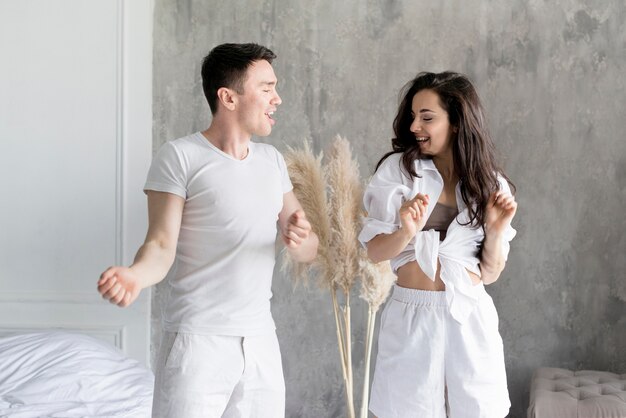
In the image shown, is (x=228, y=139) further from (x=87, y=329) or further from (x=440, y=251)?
(x=87, y=329)

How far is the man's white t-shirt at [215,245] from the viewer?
72.9 inches

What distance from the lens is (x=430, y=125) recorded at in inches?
86.7

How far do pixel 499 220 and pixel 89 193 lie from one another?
2.32 m

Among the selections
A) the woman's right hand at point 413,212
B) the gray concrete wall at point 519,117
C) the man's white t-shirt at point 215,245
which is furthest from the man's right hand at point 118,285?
the gray concrete wall at point 519,117

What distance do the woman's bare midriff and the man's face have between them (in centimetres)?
56

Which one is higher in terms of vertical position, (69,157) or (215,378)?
(69,157)

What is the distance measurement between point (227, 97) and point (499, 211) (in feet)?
2.65

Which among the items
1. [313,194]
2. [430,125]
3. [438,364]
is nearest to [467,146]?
[430,125]

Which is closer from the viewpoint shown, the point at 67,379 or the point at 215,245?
the point at 215,245

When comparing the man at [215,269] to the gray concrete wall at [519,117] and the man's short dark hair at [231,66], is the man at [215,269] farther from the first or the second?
the gray concrete wall at [519,117]

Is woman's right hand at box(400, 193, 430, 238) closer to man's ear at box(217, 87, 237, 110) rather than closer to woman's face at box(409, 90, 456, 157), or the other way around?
woman's face at box(409, 90, 456, 157)

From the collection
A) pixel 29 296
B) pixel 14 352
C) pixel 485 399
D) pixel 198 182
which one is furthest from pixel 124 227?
pixel 485 399

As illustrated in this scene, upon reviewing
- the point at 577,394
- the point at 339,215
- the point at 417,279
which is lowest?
the point at 577,394

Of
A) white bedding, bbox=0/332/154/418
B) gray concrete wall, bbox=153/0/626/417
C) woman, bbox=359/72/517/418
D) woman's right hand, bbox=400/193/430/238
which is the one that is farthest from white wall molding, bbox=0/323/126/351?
woman's right hand, bbox=400/193/430/238
